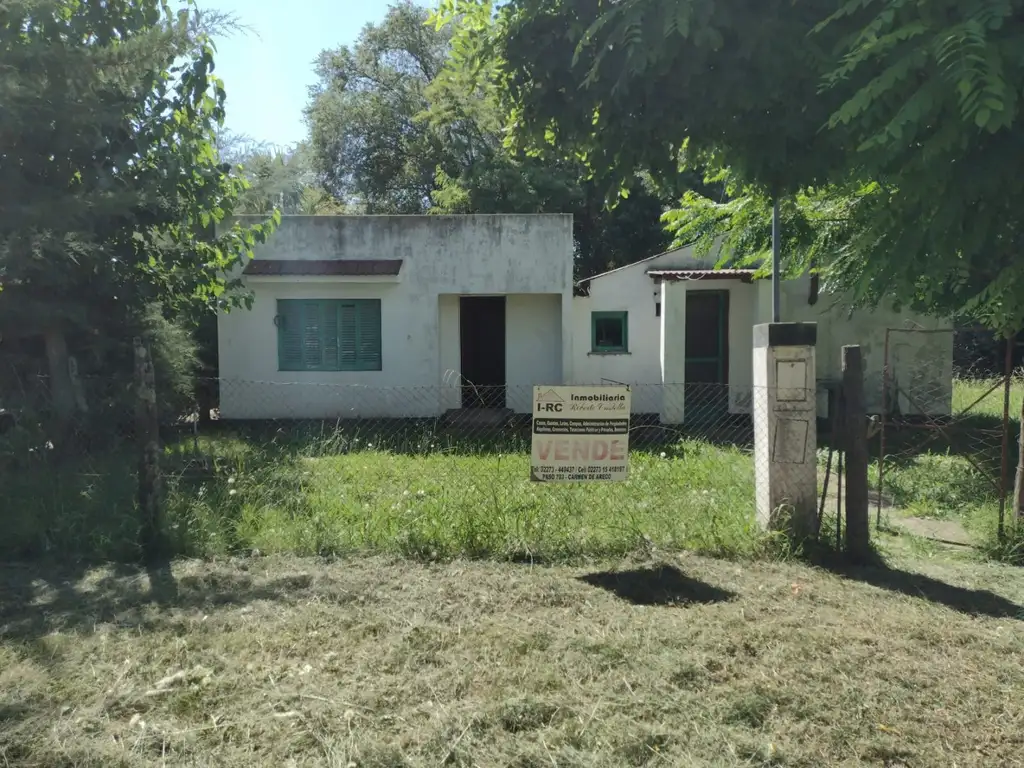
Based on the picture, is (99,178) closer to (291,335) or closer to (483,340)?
(291,335)

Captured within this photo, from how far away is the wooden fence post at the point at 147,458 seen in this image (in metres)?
5.34

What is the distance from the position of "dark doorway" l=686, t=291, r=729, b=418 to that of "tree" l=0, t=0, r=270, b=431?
8.30 m

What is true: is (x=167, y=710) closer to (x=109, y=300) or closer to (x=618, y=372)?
(x=109, y=300)

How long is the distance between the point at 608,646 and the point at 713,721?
0.74 metres

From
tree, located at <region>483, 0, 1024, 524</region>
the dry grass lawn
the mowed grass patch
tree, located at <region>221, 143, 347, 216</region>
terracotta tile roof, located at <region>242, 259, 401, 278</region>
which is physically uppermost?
tree, located at <region>221, 143, 347, 216</region>

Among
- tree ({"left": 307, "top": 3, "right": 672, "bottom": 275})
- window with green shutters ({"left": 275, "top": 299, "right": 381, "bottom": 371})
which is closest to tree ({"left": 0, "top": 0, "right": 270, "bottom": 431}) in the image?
window with green shutters ({"left": 275, "top": 299, "right": 381, "bottom": 371})

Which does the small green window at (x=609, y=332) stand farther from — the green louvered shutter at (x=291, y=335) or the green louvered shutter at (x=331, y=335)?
the green louvered shutter at (x=291, y=335)

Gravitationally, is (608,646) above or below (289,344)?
below

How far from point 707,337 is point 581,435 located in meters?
9.62

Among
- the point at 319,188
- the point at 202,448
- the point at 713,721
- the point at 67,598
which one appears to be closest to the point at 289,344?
the point at 202,448

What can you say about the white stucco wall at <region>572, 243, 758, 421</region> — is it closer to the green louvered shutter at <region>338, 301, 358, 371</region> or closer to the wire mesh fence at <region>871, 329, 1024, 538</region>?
the wire mesh fence at <region>871, 329, 1024, 538</region>

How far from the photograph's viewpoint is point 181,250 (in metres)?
9.38

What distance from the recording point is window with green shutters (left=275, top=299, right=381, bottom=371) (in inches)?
519

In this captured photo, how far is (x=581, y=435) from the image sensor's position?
541 centimetres
